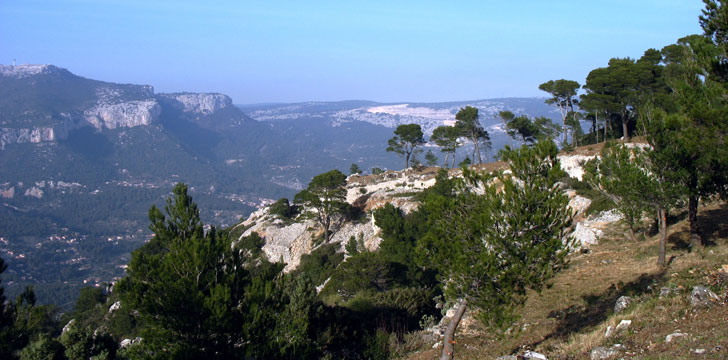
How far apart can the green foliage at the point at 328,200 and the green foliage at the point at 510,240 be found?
115 ft


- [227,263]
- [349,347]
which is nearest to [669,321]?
[349,347]

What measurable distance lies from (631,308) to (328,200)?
36.2 m

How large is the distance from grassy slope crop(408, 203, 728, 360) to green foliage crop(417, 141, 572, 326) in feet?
6.84

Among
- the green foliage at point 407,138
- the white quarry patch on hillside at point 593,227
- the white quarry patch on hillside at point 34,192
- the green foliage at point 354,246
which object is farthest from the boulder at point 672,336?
the white quarry patch on hillside at point 34,192

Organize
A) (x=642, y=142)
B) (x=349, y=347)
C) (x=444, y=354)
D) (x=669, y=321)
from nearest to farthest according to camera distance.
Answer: (x=669, y=321) < (x=444, y=354) < (x=349, y=347) < (x=642, y=142)

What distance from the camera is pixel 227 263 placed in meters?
15.2

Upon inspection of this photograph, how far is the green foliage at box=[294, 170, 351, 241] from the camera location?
1811 inches

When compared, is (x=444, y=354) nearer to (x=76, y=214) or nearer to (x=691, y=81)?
(x=691, y=81)

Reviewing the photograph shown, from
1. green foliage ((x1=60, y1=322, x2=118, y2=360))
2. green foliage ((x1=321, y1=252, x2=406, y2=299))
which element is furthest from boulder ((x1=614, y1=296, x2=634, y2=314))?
green foliage ((x1=60, y1=322, x2=118, y2=360))

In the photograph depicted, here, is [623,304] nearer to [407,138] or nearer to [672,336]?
[672,336]

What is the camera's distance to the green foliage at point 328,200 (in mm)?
46000

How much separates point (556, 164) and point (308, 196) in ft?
125

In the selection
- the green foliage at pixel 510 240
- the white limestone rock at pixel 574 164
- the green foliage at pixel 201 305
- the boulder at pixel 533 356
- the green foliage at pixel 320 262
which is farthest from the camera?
the green foliage at pixel 320 262

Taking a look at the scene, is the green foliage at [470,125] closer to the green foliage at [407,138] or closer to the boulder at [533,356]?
the green foliage at [407,138]
